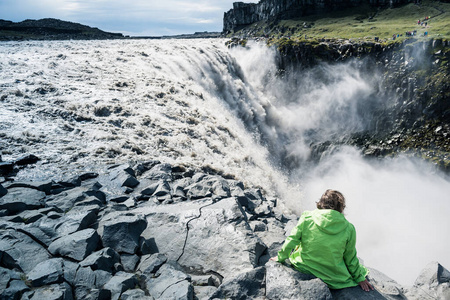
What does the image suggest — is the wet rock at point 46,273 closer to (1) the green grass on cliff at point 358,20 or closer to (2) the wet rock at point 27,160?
(2) the wet rock at point 27,160

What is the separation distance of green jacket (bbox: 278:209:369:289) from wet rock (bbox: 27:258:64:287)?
4.97 meters

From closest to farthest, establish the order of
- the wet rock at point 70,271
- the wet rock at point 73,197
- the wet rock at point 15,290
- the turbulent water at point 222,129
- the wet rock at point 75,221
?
the wet rock at point 15,290, the wet rock at point 70,271, the wet rock at point 75,221, the wet rock at point 73,197, the turbulent water at point 222,129

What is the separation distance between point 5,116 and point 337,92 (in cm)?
4131

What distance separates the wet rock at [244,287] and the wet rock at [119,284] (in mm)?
1933

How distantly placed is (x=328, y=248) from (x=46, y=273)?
602 cm

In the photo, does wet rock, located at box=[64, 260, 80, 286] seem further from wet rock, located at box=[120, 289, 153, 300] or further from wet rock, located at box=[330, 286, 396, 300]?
wet rock, located at box=[330, 286, 396, 300]

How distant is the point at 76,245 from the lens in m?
7.13

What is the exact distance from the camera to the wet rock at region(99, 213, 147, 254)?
7.62 metres

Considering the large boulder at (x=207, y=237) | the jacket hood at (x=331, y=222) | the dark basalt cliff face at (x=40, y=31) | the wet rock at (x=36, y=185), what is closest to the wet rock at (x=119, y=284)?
the large boulder at (x=207, y=237)

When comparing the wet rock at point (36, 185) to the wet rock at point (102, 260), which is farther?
the wet rock at point (36, 185)

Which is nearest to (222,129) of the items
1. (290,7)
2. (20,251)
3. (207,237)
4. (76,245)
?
(207,237)

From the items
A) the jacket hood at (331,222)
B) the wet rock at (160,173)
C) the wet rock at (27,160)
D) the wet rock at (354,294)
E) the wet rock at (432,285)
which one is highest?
the jacket hood at (331,222)

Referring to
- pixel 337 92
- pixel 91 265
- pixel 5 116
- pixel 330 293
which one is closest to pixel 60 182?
pixel 91 265

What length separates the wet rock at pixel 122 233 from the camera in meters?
7.62
